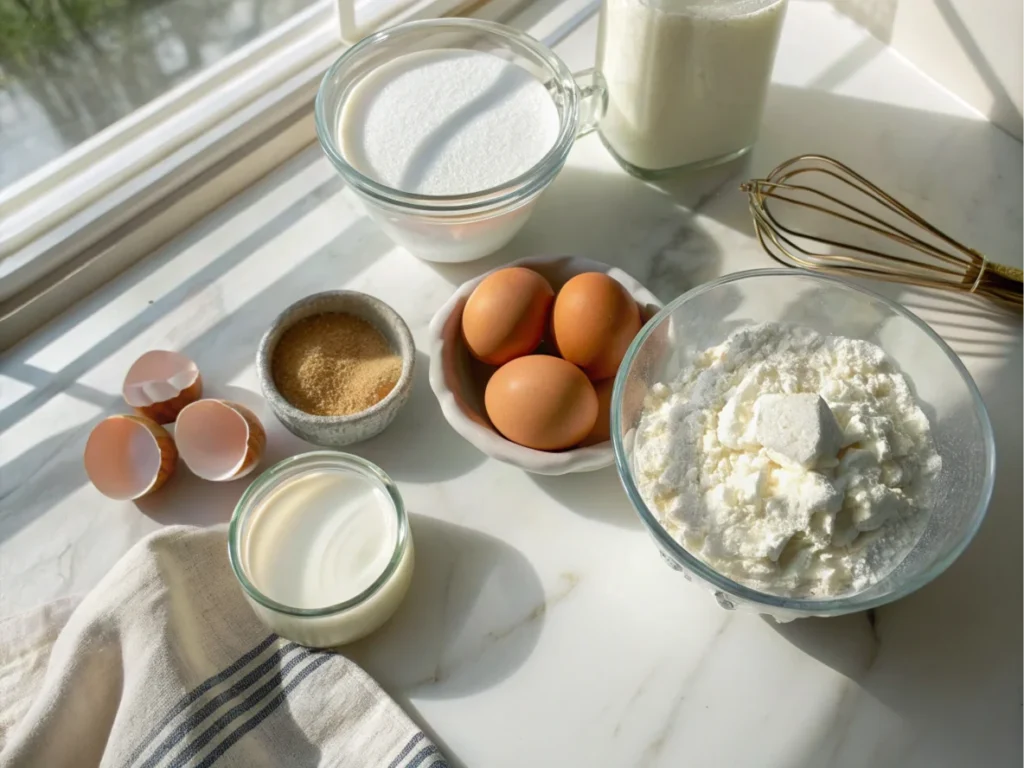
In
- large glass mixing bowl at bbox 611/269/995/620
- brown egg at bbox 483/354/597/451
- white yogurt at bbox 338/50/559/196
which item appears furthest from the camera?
white yogurt at bbox 338/50/559/196

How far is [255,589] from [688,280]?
49 cm

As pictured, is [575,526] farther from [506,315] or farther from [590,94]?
[590,94]

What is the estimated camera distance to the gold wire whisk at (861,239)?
2.73 feet

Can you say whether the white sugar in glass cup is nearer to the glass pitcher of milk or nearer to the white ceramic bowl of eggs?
the white ceramic bowl of eggs

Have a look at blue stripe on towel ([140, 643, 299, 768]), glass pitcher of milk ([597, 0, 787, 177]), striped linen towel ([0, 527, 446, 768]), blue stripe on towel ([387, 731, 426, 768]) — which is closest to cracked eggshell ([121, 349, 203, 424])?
striped linen towel ([0, 527, 446, 768])

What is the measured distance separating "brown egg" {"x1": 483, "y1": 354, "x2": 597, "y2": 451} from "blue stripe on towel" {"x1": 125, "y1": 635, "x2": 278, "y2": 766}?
0.24m

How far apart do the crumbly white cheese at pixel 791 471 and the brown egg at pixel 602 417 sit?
49 mm

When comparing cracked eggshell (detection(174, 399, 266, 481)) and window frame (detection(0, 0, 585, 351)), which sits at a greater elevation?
window frame (detection(0, 0, 585, 351))

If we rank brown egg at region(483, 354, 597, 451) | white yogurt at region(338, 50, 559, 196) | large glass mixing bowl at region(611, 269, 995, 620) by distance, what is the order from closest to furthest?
large glass mixing bowl at region(611, 269, 995, 620), brown egg at region(483, 354, 597, 451), white yogurt at region(338, 50, 559, 196)

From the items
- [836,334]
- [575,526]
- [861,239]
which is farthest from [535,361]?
[861,239]

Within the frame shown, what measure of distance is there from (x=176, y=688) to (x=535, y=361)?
0.35 meters

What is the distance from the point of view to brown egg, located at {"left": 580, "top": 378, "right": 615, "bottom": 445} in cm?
74

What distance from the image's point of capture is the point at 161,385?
798 mm

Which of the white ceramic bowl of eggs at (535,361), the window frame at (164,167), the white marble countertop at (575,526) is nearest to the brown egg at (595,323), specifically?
the white ceramic bowl of eggs at (535,361)
